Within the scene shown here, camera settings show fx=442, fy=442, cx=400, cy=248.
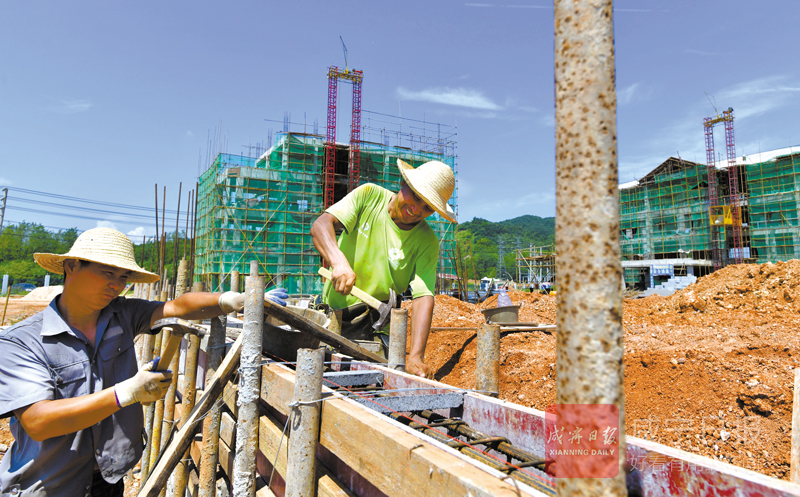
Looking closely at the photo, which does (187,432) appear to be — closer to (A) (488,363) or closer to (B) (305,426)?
(B) (305,426)

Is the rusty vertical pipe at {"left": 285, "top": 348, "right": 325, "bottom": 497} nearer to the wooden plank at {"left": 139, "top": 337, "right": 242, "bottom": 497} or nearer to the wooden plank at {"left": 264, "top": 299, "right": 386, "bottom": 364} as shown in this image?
the wooden plank at {"left": 264, "top": 299, "right": 386, "bottom": 364}

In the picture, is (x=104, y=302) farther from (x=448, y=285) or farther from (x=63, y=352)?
(x=448, y=285)

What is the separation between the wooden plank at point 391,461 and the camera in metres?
1.17

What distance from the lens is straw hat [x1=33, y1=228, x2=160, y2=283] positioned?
2.47m

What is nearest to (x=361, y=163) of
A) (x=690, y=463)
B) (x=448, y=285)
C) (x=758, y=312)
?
(x=448, y=285)

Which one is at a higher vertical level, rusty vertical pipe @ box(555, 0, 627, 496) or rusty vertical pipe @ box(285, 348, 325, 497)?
rusty vertical pipe @ box(555, 0, 627, 496)

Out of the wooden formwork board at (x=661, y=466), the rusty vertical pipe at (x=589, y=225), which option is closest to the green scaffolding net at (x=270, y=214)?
the wooden formwork board at (x=661, y=466)

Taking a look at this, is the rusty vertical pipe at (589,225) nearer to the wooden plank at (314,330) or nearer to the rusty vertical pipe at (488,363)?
the wooden plank at (314,330)

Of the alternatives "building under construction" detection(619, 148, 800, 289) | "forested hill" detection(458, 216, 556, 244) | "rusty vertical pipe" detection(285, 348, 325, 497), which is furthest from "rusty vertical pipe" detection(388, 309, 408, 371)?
"forested hill" detection(458, 216, 556, 244)

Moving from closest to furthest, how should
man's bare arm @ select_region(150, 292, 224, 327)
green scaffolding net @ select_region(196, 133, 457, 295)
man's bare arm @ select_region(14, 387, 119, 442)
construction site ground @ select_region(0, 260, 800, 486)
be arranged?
1. man's bare arm @ select_region(14, 387, 119, 442)
2. man's bare arm @ select_region(150, 292, 224, 327)
3. construction site ground @ select_region(0, 260, 800, 486)
4. green scaffolding net @ select_region(196, 133, 457, 295)

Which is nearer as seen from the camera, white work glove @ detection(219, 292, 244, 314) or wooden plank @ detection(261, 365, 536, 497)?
wooden plank @ detection(261, 365, 536, 497)

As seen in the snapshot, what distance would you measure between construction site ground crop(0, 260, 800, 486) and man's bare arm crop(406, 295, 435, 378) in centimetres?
224

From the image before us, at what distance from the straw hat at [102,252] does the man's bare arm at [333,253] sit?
113 centimetres

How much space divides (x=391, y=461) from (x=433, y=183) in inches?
93.9
